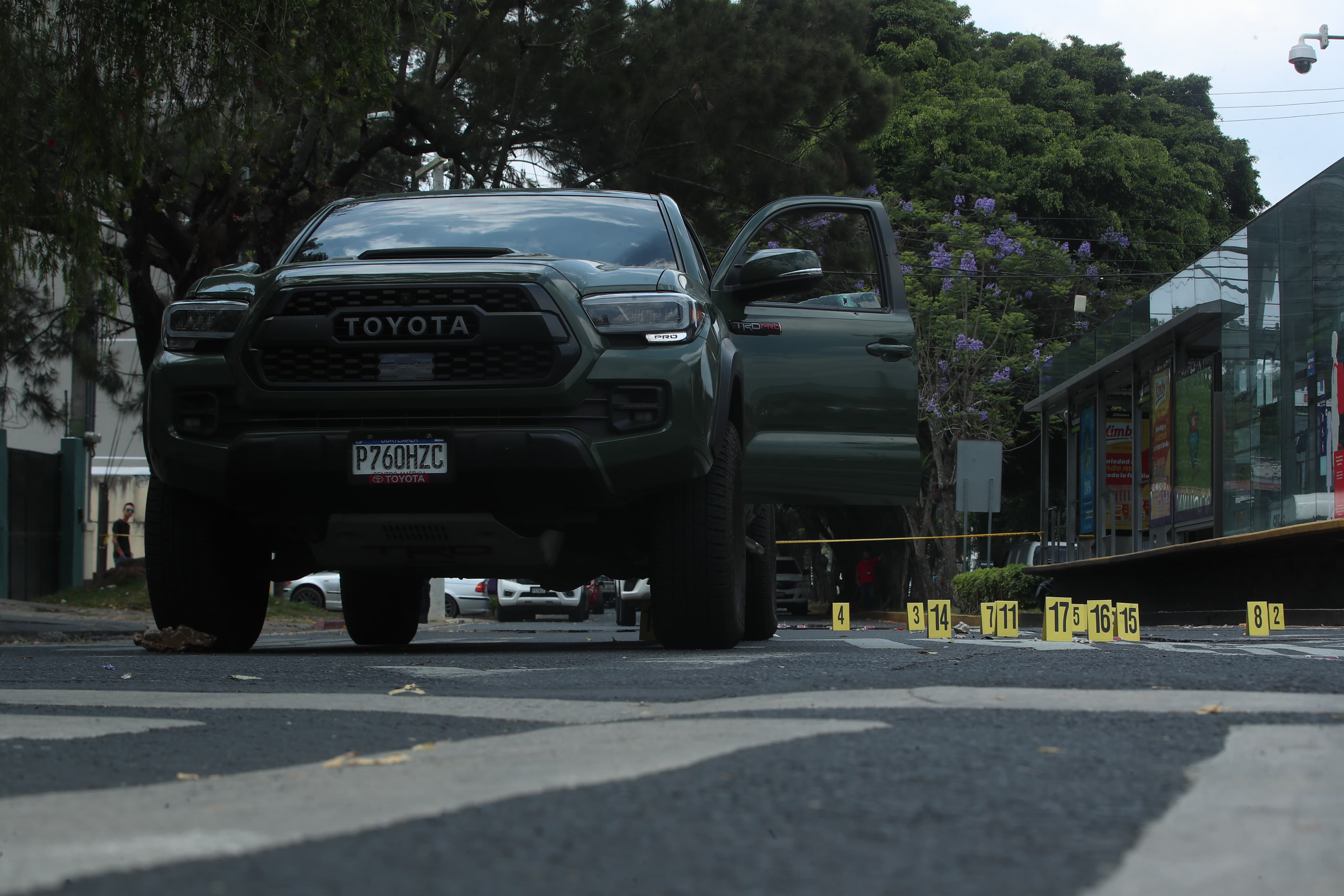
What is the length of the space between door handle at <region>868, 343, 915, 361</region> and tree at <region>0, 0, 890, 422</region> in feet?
11.4

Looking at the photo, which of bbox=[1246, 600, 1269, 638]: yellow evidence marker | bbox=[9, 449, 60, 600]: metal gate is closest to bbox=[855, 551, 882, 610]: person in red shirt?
bbox=[9, 449, 60, 600]: metal gate

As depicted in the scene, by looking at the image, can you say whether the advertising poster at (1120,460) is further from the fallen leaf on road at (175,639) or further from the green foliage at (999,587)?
the fallen leaf on road at (175,639)

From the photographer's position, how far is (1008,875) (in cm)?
159

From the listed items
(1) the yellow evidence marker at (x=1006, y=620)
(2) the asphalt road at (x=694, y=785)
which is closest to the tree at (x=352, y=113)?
(1) the yellow evidence marker at (x=1006, y=620)

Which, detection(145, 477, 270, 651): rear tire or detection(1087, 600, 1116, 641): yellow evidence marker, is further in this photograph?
detection(1087, 600, 1116, 641): yellow evidence marker

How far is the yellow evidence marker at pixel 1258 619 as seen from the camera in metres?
9.56

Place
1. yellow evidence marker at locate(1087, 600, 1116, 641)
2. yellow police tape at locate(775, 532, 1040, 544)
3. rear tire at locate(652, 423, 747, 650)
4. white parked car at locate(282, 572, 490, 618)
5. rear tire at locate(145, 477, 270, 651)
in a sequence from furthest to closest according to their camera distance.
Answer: white parked car at locate(282, 572, 490, 618)
yellow police tape at locate(775, 532, 1040, 544)
yellow evidence marker at locate(1087, 600, 1116, 641)
rear tire at locate(145, 477, 270, 651)
rear tire at locate(652, 423, 747, 650)

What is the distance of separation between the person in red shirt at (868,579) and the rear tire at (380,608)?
79.2 feet

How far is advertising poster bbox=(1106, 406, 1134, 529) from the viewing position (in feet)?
69.1

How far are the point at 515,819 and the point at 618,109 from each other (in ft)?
51.5

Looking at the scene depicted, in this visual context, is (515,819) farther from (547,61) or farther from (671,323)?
(547,61)

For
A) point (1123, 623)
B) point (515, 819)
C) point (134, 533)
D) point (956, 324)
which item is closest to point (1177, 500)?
point (1123, 623)

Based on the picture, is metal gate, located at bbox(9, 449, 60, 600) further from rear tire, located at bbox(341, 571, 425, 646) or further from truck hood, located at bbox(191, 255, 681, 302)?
truck hood, located at bbox(191, 255, 681, 302)

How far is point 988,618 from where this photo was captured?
8.62 metres
